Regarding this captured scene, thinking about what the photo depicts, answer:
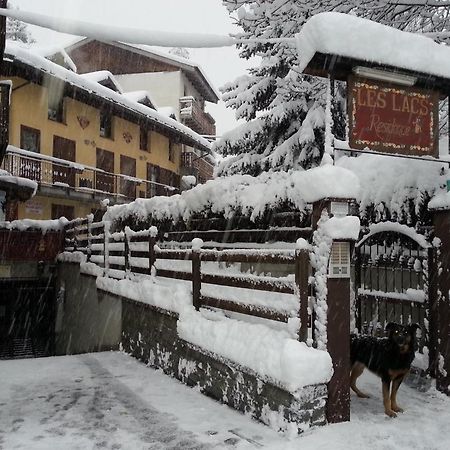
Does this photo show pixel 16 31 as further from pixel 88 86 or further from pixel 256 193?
pixel 256 193

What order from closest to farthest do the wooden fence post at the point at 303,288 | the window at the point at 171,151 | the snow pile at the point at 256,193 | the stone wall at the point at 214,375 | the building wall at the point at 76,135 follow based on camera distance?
the stone wall at the point at 214,375 → the wooden fence post at the point at 303,288 → the snow pile at the point at 256,193 → the building wall at the point at 76,135 → the window at the point at 171,151

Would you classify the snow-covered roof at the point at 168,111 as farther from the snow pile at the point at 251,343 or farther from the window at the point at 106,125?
the snow pile at the point at 251,343

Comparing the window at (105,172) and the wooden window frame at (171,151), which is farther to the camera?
the wooden window frame at (171,151)

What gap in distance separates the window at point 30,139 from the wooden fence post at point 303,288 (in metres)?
21.5

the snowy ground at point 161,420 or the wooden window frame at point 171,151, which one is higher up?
the wooden window frame at point 171,151

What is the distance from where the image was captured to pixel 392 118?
5.78m

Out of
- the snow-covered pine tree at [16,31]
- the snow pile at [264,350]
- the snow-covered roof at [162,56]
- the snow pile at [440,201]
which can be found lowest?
the snow pile at [264,350]

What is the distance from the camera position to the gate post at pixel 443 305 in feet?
18.7

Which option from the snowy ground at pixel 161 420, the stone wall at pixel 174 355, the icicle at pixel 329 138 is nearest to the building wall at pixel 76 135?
the stone wall at pixel 174 355

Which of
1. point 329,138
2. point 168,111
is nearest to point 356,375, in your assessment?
point 329,138

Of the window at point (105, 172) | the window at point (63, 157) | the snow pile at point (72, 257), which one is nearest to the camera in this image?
the snow pile at point (72, 257)

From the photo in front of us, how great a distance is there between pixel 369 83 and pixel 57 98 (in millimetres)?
22414

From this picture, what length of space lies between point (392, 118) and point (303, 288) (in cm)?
249

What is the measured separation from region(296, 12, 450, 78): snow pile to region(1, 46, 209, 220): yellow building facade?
17905 mm
